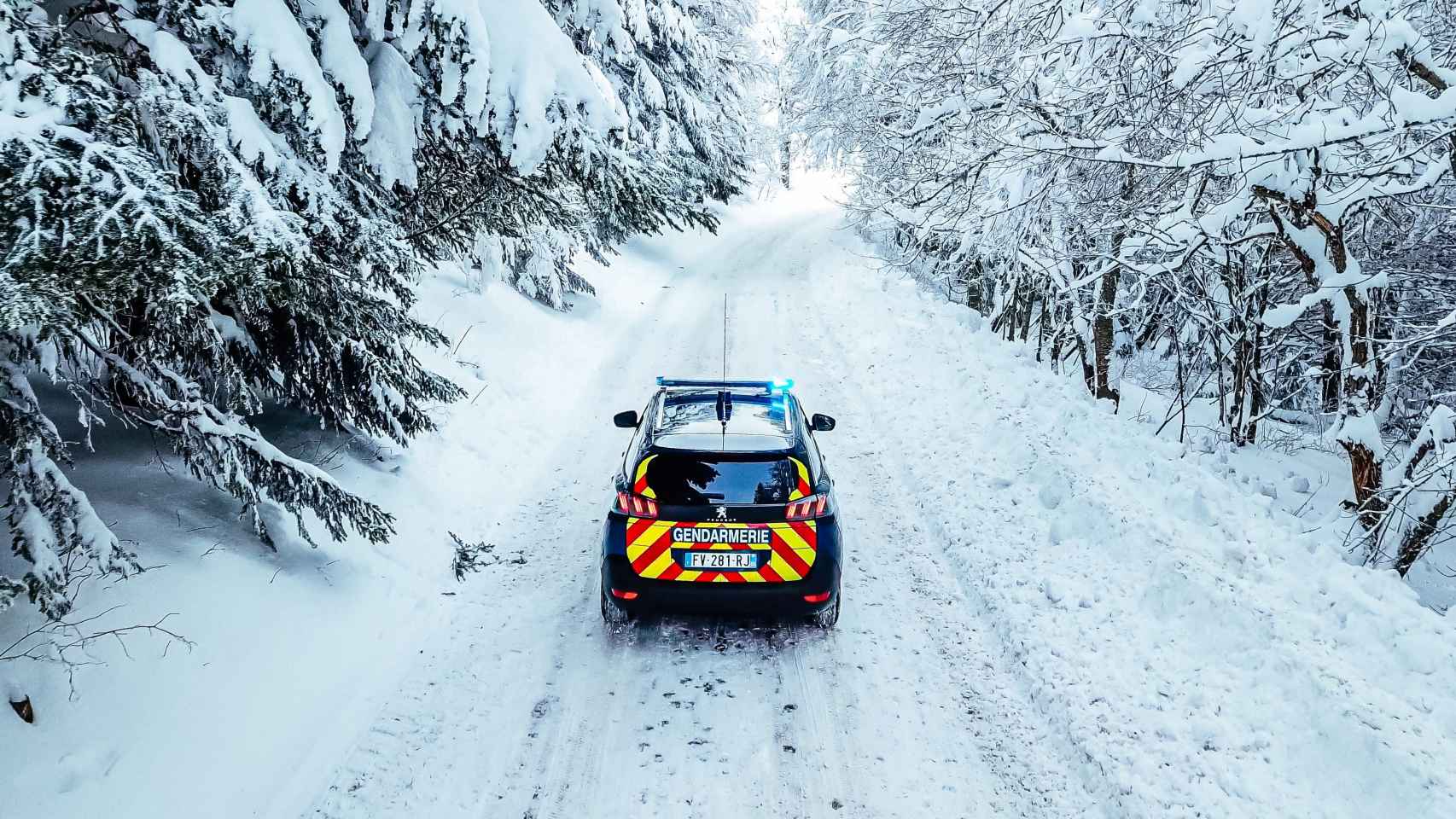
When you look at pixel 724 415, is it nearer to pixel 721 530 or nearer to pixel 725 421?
pixel 725 421

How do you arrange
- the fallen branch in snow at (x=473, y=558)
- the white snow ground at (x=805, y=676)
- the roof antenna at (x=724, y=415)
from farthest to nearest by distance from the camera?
1. the fallen branch in snow at (x=473, y=558)
2. the roof antenna at (x=724, y=415)
3. the white snow ground at (x=805, y=676)

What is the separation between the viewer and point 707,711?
518 cm

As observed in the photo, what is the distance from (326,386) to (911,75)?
6671 millimetres

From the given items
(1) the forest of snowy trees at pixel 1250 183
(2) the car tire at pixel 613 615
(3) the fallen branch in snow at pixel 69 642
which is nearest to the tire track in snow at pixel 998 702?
(2) the car tire at pixel 613 615

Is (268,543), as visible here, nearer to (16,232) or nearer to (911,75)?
(16,232)

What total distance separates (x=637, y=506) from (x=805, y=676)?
1.66 m

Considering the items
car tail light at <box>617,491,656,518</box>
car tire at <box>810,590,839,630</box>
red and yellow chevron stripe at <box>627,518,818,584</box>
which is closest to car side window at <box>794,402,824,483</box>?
red and yellow chevron stripe at <box>627,518,818,584</box>

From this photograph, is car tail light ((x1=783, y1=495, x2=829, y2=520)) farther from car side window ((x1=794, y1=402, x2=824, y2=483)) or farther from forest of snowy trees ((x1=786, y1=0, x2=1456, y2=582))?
forest of snowy trees ((x1=786, y1=0, x2=1456, y2=582))

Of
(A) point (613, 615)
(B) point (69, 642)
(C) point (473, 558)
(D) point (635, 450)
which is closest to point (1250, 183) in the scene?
(D) point (635, 450)

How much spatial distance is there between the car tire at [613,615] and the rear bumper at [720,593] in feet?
1.12

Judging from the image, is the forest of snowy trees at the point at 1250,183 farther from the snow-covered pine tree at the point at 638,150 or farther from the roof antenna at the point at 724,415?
the roof antenna at the point at 724,415

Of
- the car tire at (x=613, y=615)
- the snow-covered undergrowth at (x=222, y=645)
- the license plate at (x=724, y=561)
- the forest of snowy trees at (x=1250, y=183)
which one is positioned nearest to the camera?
the snow-covered undergrowth at (x=222, y=645)

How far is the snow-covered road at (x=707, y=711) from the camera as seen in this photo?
4.45 metres

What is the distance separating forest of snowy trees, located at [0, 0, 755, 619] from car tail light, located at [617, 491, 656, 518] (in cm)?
168
